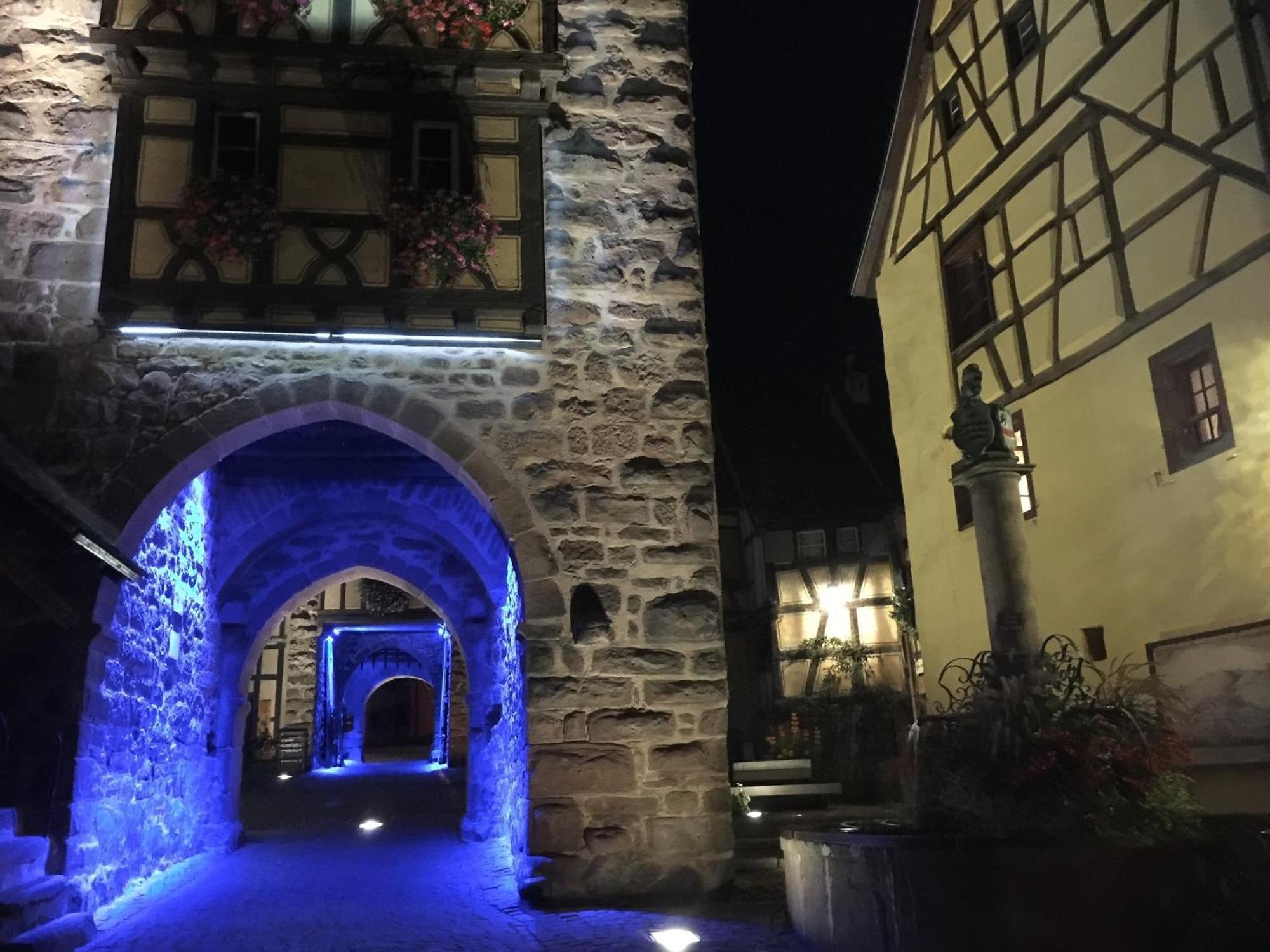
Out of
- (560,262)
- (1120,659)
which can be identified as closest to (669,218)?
(560,262)

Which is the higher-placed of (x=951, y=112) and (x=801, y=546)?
(x=951, y=112)

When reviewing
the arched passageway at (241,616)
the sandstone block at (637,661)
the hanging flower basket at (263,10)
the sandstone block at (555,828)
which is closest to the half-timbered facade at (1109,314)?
the sandstone block at (637,661)

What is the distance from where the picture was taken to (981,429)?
17.3 feet

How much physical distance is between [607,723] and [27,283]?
4138 millimetres

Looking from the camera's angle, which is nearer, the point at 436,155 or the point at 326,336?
the point at 326,336

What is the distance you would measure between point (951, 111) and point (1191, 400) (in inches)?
189

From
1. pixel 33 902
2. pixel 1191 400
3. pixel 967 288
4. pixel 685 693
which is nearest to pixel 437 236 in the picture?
pixel 685 693

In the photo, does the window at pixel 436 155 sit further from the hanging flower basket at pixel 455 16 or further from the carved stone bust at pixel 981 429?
the carved stone bust at pixel 981 429

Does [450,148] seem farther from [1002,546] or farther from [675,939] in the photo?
[675,939]

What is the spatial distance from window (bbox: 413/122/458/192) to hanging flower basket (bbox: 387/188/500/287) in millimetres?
179

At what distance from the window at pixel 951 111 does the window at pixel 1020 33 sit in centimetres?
86

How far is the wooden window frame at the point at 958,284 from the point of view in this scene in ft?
33.7

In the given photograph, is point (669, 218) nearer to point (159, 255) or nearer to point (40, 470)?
point (159, 255)

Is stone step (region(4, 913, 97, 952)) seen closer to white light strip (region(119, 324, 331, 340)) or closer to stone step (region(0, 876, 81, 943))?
stone step (region(0, 876, 81, 943))
